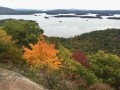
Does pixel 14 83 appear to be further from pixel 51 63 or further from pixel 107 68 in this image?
pixel 107 68

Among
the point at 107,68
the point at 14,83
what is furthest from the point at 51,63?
the point at 107,68

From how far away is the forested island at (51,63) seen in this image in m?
16.5

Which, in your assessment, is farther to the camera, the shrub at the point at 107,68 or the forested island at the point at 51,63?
the shrub at the point at 107,68

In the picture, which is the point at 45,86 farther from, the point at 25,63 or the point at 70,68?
the point at 25,63

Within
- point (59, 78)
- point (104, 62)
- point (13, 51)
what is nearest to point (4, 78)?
point (59, 78)

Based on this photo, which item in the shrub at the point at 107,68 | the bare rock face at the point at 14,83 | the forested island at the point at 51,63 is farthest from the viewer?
the shrub at the point at 107,68

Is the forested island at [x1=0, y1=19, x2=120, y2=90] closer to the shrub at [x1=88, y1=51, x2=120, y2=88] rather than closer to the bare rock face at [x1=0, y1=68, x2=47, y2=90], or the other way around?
the shrub at [x1=88, y1=51, x2=120, y2=88]

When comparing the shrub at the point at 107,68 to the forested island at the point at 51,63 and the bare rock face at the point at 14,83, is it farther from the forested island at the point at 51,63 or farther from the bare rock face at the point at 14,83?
the bare rock face at the point at 14,83

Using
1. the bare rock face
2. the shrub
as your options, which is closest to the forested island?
the shrub

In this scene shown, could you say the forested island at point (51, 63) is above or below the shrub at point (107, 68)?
above

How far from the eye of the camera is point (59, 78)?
51.1 ft

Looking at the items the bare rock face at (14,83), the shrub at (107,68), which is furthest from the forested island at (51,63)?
the bare rock face at (14,83)

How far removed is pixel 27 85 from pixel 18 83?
23.6 inches

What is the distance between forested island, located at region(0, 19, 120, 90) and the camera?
1653 centimetres
